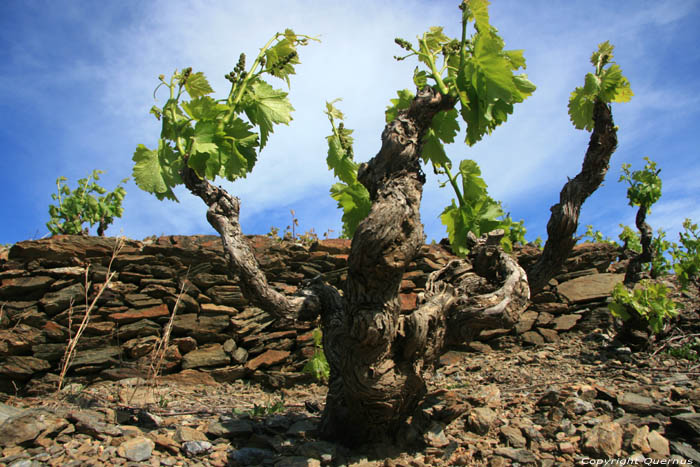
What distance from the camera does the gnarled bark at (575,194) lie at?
361cm

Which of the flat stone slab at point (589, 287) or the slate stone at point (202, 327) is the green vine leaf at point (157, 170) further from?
the flat stone slab at point (589, 287)

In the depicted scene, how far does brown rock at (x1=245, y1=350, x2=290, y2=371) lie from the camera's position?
564 centimetres

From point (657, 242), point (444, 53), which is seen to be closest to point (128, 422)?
point (444, 53)

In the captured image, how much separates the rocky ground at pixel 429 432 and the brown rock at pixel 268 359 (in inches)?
27.1

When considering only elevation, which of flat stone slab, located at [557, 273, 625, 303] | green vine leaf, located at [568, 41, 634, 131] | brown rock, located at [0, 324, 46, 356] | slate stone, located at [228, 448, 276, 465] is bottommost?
slate stone, located at [228, 448, 276, 465]

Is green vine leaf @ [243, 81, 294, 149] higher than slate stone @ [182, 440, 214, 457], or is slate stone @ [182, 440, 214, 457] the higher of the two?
green vine leaf @ [243, 81, 294, 149]

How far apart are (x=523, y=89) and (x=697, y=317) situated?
526 centimetres

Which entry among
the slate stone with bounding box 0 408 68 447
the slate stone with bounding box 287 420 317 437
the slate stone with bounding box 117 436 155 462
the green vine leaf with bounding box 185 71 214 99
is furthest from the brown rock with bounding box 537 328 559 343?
the slate stone with bounding box 0 408 68 447

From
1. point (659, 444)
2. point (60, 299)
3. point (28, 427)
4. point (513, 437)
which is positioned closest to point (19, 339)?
point (60, 299)

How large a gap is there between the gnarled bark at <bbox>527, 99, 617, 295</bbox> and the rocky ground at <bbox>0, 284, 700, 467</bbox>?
113cm

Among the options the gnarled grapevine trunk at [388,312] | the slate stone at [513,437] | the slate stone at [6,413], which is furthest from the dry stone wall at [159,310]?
the slate stone at [513,437]

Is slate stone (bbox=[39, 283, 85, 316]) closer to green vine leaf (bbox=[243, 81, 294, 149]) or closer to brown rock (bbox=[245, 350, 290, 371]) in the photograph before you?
brown rock (bbox=[245, 350, 290, 371])

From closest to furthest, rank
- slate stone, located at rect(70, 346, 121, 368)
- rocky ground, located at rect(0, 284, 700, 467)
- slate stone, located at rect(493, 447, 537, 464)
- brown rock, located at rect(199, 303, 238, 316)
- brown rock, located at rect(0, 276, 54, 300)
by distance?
rocky ground, located at rect(0, 284, 700, 467), slate stone, located at rect(493, 447, 537, 464), slate stone, located at rect(70, 346, 121, 368), brown rock, located at rect(0, 276, 54, 300), brown rock, located at rect(199, 303, 238, 316)

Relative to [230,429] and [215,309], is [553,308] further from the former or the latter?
[230,429]
